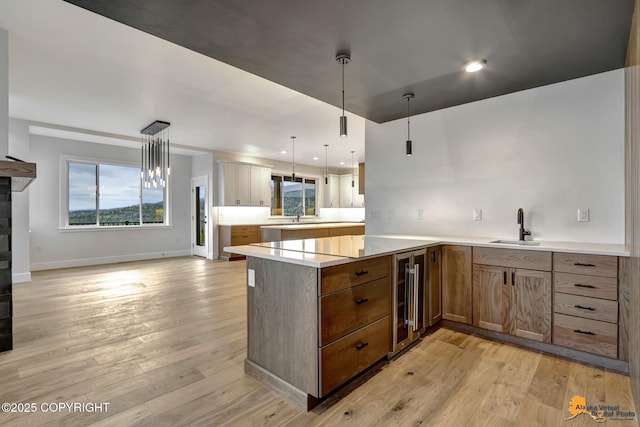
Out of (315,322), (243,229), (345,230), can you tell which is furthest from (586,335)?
(243,229)

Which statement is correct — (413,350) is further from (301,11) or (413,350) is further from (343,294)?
(301,11)

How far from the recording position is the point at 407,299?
2.52 meters

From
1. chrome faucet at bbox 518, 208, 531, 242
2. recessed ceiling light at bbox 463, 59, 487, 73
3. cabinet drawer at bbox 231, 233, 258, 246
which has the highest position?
recessed ceiling light at bbox 463, 59, 487, 73

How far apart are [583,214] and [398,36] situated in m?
2.31

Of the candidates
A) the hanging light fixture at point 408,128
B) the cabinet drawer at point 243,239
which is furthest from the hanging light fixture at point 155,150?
the hanging light fixture at point 408,128

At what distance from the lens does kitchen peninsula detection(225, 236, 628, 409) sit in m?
1.85

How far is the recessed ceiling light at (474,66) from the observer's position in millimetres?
2500

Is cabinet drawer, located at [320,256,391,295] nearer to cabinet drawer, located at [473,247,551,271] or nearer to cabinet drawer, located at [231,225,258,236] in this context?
cabinet drawer, located at [473,247,551,271]

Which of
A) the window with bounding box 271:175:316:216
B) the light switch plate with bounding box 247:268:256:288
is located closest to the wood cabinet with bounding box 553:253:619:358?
the light switch plate with bounding box 247:268:256:288

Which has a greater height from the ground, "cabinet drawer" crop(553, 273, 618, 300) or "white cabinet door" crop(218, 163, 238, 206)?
"white cabinet door" crop(218, 163, 238, 206)

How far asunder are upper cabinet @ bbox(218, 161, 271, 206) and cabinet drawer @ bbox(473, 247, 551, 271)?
5921mm

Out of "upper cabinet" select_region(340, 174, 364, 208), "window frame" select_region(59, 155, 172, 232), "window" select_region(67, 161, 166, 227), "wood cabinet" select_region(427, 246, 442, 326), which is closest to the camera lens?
"wood cabinet" select_region(427, 246, 442, 326)

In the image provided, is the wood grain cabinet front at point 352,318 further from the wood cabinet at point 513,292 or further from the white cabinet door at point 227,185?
the white cabinet door at point 227,185

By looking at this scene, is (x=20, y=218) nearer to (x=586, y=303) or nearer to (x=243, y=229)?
(x=243, y=229)
